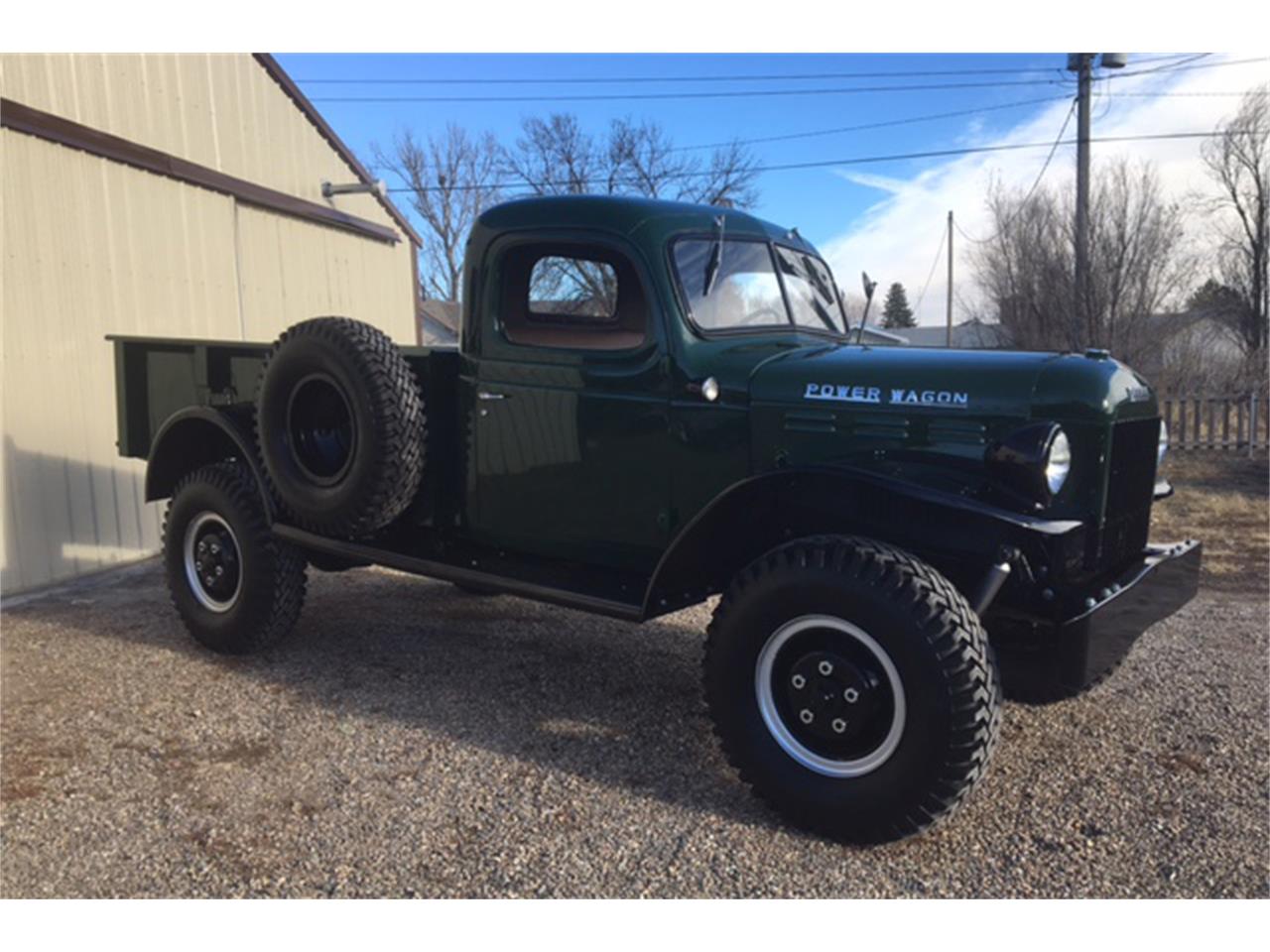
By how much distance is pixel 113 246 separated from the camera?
701 cm

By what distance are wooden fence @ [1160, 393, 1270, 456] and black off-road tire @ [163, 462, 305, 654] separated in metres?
11.6

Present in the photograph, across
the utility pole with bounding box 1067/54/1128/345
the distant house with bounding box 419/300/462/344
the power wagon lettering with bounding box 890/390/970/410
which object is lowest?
the power wagon lettering with bounding box 890/390/970/410

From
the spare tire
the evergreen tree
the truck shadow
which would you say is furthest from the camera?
the evergreen tree

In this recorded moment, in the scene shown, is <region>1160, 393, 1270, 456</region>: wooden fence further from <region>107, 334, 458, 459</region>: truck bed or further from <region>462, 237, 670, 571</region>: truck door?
<region>107, 334, 458, 459</region>: truck bed

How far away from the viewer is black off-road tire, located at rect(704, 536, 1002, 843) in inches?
111

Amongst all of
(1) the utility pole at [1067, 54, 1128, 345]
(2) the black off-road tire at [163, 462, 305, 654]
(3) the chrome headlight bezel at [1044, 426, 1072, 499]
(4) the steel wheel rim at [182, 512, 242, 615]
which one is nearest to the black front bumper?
(3) the chrome headlight bezel at [1044, 426, 1072, 499]

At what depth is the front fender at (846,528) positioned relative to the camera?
10.1 ft

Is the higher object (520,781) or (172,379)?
(172,379)

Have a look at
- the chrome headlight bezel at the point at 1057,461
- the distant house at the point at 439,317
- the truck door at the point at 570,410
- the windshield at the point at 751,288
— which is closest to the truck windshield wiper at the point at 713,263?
the windshield at the point at 751,288

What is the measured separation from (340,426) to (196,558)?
128cm

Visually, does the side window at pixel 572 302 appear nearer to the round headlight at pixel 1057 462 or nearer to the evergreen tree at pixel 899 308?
the round headlight at pixel 1057 462

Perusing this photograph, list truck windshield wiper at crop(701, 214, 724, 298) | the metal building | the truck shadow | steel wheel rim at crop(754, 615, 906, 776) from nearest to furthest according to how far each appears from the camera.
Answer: steel wheel rim at crop(754, 615, 906, 776)
the truck shadow
truck windshield wiper at crop(701, 214, 724, 298)
the metal building

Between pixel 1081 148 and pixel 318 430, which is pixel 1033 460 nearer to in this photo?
pixel 318 430

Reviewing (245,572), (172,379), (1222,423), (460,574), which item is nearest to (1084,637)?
(460,574)
